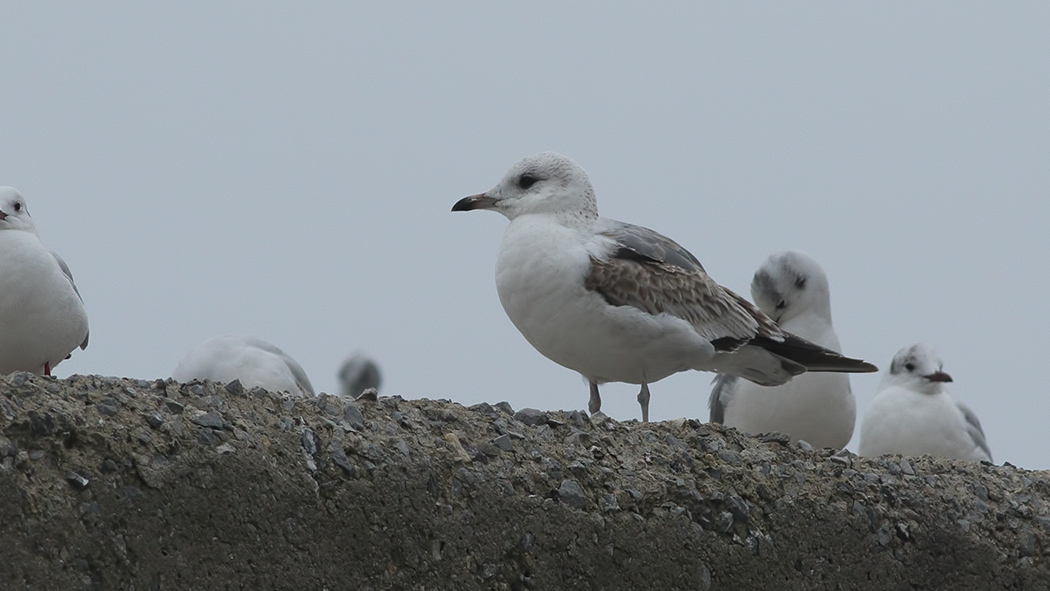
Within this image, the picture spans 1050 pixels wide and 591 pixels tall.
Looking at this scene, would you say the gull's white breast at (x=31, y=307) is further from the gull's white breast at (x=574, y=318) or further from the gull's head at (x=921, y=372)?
the gull's head at (x=921, y=372)

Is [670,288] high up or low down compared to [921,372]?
up

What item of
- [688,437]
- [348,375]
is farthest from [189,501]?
[348,375]

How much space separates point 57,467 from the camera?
325cm

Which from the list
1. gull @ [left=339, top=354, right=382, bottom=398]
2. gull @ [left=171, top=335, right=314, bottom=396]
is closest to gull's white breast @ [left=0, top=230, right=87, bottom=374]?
gull @ [left=171, top=335, right=314, bottom=396]

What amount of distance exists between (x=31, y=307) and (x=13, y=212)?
0.60m

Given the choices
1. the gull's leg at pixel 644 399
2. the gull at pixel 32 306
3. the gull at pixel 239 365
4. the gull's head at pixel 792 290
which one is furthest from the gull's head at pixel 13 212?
the gull's head at pixel 792 290

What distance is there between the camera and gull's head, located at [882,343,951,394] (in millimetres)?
8055

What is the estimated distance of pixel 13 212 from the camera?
5.90 m

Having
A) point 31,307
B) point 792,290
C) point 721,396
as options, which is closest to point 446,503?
point 31,307

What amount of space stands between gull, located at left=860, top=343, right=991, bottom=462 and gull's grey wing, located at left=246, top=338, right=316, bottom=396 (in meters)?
2.96

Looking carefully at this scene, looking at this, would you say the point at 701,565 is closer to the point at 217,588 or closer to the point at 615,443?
the point at 615,443

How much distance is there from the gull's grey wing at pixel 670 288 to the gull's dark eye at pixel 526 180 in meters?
0.34

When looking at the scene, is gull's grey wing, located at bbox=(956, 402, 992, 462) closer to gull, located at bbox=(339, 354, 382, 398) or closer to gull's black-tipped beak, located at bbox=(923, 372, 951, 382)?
gull's black-tipped beak, located at bbox=(923, 372, 951, 382)

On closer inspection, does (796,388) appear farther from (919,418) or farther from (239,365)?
(239,365)
